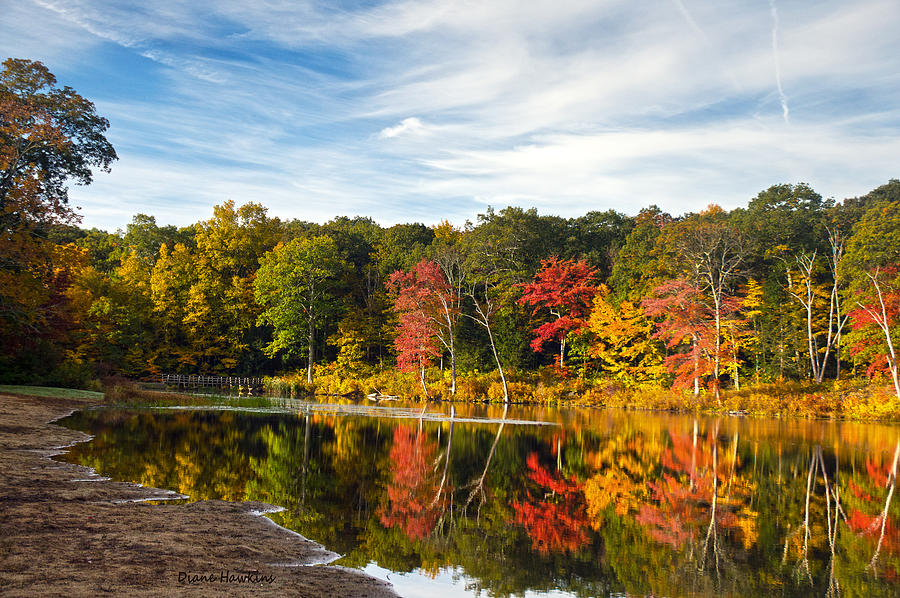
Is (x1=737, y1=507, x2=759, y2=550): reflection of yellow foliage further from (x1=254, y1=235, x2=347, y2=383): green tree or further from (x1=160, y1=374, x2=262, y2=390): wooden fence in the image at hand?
(x1=254, y1=235, x2=347, y2=383): green tree

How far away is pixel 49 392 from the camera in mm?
26859

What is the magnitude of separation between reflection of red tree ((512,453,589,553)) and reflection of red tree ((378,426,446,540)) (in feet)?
4.76

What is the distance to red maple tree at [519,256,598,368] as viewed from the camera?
48.5m

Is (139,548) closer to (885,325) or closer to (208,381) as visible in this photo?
(885,325)

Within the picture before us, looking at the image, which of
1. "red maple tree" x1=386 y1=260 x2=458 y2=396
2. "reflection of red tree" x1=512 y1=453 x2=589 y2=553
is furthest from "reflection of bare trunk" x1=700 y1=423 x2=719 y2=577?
"red maple tree" x1=386 y1=260 x2=458 y2=396

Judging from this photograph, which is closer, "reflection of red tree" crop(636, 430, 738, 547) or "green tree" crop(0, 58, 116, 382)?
"reflection of red tree" crop(636, 430, 738, 547)

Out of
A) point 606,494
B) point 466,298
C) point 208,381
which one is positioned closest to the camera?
point 606,494

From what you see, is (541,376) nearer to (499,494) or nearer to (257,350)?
(257,350)

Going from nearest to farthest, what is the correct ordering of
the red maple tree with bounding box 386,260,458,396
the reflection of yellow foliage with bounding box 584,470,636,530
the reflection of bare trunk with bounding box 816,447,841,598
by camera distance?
A: the reflection of bare trunk with bounding box 816,447,841,598, the reflection of yellow foliage with bounding box 584,470,636,530, the red maple tree with bounding box 386,260,458,396

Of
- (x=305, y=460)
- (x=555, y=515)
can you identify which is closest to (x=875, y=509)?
(x=555, y=515)

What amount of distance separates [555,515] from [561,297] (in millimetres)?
39578

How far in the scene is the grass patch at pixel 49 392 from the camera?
25.3m

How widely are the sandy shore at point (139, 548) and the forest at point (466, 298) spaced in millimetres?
19652

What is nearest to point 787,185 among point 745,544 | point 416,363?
point 416,363
